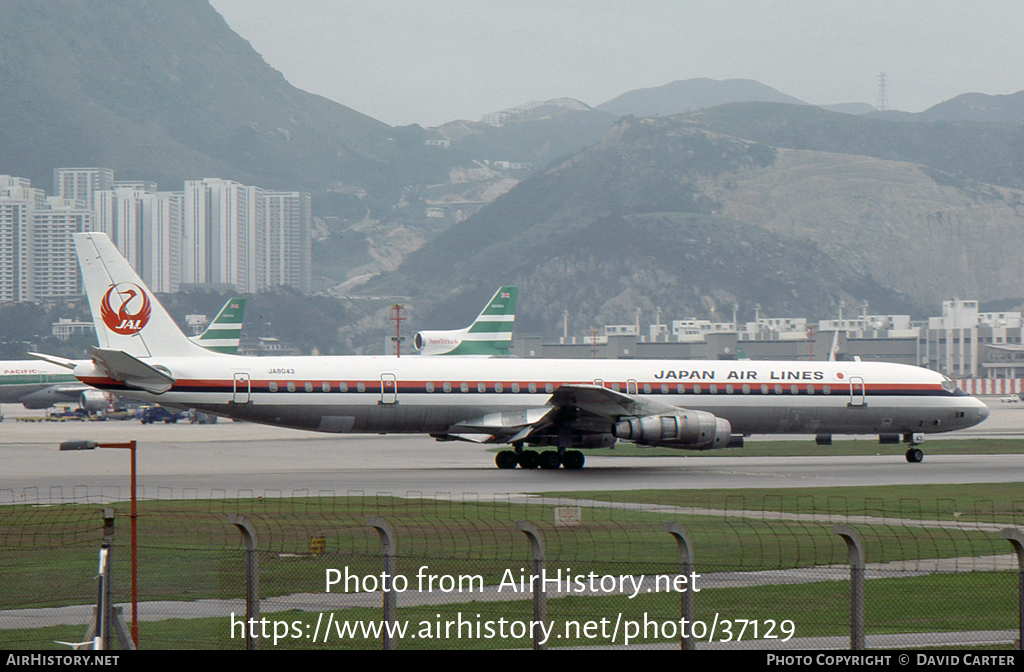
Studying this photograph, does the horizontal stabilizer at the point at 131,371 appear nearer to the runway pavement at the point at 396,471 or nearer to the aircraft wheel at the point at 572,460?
the runway pavement at the point at 396,471

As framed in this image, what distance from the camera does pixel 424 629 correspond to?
1187 cm

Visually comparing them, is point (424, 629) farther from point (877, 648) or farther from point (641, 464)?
point (641, 464)

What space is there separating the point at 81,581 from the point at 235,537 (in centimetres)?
433

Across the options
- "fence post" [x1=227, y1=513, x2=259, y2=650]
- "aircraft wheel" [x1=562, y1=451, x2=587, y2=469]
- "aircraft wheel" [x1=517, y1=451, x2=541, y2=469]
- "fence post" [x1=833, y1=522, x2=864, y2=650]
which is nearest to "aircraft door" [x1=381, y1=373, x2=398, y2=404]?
"aircraft wheel" [x1=517, y1=451, x2=541, y2=469]

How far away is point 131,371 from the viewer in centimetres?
3403

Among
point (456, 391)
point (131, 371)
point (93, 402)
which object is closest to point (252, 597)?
point (131, 371)

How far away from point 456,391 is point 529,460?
129 inches

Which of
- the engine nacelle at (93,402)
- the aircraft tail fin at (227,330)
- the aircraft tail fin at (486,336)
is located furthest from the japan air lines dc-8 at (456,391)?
the engine nacelle at (93,402)

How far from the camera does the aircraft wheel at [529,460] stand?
124 ft

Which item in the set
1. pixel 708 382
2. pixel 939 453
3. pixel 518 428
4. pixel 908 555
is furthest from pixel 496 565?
pixel 939 453

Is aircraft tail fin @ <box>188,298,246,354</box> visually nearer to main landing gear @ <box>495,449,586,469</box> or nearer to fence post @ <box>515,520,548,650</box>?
main landing gear @ <box>495,449,586,469</box>

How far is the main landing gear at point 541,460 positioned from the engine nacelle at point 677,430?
253cm

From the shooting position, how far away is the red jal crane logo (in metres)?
36.9

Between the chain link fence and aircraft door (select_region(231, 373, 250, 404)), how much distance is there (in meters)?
12.2
